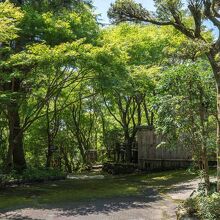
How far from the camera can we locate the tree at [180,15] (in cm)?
675

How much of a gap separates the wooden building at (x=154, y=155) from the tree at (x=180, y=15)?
27.1 ft

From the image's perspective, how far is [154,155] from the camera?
16516mm

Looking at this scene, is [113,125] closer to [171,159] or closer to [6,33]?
[171,159]

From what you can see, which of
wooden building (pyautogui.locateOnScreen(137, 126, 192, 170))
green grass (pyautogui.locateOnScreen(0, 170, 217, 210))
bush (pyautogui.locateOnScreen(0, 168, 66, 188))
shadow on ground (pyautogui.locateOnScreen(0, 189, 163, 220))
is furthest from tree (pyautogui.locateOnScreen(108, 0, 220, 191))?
wooden building (pyautogui.locateOnScreen(137, 126, 192, 170))

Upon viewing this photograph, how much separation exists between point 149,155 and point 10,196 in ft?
26.5

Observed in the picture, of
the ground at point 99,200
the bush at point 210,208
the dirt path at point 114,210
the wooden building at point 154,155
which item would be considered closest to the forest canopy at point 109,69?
the bush at point 210,208

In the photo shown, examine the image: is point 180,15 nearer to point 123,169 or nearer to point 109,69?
point 109,69

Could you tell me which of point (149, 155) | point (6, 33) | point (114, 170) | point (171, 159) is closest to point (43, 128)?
point (114, 170)

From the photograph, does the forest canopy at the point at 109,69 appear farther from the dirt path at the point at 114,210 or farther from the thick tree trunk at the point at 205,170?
the dirt path at the point at 114,210

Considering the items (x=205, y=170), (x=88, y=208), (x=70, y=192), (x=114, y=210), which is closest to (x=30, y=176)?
(x=70, y=192)

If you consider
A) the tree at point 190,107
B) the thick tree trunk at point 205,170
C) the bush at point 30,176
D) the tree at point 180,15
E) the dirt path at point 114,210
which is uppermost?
the tree at point 180,15

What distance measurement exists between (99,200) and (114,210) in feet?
4.09

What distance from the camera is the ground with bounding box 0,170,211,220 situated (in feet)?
25.5

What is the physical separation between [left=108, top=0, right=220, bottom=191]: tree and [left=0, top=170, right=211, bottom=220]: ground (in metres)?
2.71
